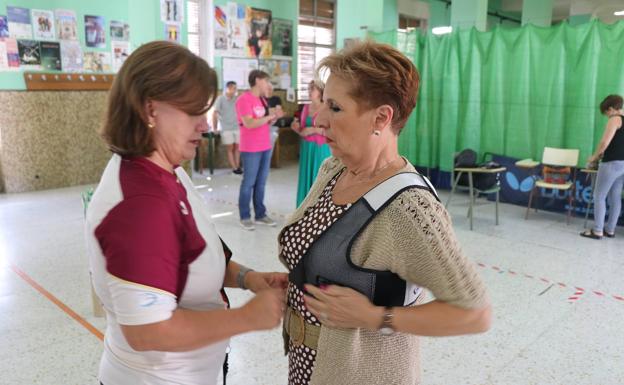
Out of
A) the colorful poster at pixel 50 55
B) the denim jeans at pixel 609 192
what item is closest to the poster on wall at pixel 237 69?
the colorful poster at pixel 50 55

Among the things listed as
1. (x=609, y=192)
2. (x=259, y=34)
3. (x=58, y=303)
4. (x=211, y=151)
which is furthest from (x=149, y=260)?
(x=259, y=34)

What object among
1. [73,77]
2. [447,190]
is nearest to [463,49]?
[447,190]

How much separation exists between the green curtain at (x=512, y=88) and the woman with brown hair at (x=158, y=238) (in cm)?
563

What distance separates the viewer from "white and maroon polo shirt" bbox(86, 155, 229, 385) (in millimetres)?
891

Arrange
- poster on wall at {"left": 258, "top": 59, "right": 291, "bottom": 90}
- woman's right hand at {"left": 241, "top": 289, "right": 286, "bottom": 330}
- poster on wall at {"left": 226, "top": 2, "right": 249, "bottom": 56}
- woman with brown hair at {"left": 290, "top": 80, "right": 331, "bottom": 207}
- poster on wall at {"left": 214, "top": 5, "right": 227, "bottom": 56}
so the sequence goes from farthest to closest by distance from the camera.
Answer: poster on wall at {"left": 258, "top": 59, "right": 291, "bottom": 90}, poster on wall at {"left": 226, "top": 2, "right": 249, "bottom": 56}, poster on wall at {"left": 214, "top": 5, "right": 227, "bottom": 56}, woman with brown hair at {"left": 290, "top": 80, "right": 331, "bottom": 207}, woman's right hand at {"left": 241, "top": 289, "right": 286, "bottom": 330}

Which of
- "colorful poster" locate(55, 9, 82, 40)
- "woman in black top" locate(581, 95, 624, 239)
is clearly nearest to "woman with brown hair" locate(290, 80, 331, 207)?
"woman in black top" locate(581, 95, 624, 239)

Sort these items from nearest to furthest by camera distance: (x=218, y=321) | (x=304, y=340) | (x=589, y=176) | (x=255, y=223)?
(x=218, y=321), (x=304, y=340), (x=255, y=223), (x=589, y=176)

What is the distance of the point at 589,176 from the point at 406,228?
5.49 m

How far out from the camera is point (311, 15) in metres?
10.5

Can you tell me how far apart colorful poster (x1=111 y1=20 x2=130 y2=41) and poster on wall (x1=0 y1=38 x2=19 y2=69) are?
132 cm

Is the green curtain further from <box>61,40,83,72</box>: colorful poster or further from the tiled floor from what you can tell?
<box>61,40,83,72</box>: colorful poster

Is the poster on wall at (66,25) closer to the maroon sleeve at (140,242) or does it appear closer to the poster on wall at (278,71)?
the poster on wall at (278,71)

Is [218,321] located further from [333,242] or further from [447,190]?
[447,190]

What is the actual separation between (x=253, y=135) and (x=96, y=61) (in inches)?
151
